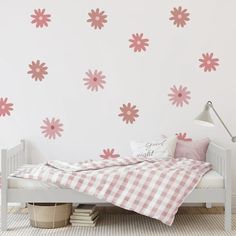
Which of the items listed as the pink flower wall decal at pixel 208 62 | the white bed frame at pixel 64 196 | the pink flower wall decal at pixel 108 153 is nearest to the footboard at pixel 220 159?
the white bed frame at pixel 64 196

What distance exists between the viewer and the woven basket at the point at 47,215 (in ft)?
11.9

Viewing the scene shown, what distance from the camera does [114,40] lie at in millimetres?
4332

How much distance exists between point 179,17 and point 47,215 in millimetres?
1860

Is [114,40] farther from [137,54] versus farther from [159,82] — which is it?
[159,82]

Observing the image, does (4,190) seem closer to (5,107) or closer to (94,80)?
(5,107)

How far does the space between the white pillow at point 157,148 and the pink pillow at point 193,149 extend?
0.19ft

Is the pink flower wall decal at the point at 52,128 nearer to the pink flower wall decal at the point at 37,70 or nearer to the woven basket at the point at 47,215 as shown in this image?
the pink flower wall decal at the point at 37,70

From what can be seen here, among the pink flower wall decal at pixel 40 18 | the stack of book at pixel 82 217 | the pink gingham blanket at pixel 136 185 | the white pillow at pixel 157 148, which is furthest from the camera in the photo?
the pink flower wall decal at pixel 40 18

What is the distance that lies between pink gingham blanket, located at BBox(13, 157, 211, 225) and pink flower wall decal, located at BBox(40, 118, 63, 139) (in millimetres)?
708

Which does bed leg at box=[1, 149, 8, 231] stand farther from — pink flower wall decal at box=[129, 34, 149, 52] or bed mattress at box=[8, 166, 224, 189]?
pink flower wall decal at box=[129, 34, 149, 52]

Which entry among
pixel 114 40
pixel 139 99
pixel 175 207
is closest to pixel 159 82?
pixel 139 99

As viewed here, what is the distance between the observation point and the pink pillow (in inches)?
163

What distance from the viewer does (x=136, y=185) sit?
358 centimetres

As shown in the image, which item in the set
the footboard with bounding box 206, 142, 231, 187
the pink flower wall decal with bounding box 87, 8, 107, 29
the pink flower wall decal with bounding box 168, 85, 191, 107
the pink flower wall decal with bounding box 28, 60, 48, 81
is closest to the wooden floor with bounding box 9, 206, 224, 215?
the footboard with bounding box 206, 142, 231, 187
